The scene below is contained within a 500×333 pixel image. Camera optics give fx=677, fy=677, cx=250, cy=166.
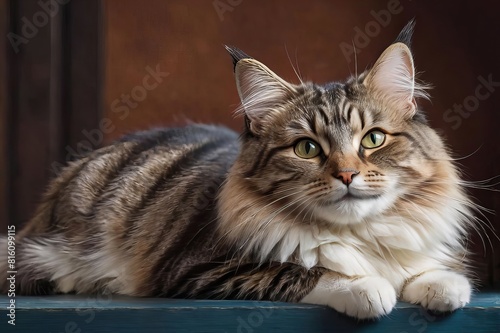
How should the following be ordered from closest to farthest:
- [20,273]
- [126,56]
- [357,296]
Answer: [357,296] → [20,273] → [126,56]

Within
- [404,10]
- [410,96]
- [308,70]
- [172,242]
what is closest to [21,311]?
[172,242]

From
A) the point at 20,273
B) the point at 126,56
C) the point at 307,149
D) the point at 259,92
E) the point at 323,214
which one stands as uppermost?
the point at 126,56

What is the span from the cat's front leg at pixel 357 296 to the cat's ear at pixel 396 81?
0.40 meters

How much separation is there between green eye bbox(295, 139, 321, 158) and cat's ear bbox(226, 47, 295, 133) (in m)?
0.12

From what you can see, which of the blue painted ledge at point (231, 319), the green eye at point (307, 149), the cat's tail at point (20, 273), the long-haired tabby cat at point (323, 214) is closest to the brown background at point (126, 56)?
the cat's tail at point (20, 273)

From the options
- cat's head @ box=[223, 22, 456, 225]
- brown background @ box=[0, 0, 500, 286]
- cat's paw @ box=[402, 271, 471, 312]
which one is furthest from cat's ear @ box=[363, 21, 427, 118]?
brown background @ box=[0, 0, 500, 286]

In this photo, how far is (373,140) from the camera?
141 centimetres

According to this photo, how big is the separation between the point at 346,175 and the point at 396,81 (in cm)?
30

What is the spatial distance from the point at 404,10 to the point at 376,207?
3.55ft

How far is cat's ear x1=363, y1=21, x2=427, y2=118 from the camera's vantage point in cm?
146

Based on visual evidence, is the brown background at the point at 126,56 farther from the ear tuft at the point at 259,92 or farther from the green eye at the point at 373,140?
the green eye at the point at 373,140

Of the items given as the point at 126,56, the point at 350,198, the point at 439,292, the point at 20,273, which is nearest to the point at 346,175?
the point at 350,198

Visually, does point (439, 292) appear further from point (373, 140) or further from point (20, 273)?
point (20, 273)

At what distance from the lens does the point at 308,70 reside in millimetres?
2279
